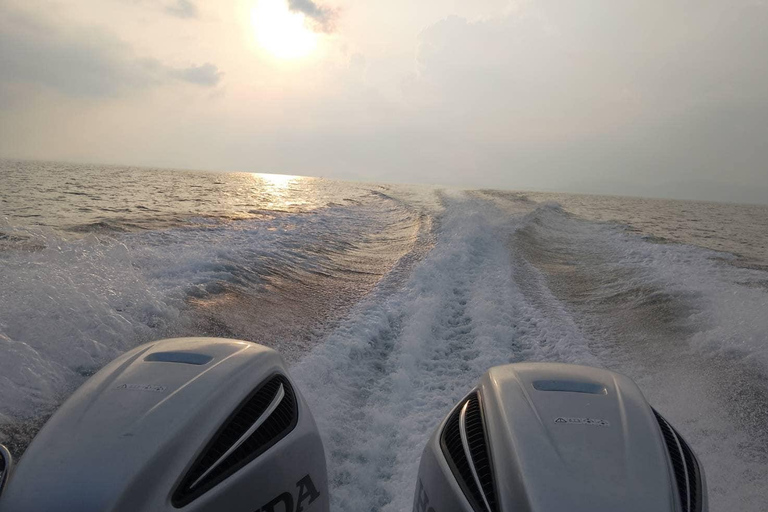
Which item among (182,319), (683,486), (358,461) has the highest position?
(683,486)

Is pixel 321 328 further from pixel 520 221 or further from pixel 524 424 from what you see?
pixel 520 221

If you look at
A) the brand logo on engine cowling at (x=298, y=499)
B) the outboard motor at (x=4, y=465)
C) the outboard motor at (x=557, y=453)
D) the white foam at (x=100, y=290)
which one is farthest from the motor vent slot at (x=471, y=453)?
the white foam at (x=100, y=290)

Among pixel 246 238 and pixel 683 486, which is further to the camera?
pixel 246 238

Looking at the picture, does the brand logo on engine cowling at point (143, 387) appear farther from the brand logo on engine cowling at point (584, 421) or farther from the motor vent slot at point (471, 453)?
the brand logo on engine cowling at point (584, 421)

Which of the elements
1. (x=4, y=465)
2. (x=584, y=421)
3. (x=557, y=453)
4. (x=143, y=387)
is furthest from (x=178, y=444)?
(x=584, y=421)

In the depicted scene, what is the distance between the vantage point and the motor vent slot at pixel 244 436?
1.29 metres

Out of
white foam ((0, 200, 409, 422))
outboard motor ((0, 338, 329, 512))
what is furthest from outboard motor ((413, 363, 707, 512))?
white foam ((0, 200, 409, 422))

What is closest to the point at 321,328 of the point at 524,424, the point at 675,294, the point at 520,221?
the point at 524,424

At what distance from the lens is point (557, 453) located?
135cm

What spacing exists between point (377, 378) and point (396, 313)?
145cm

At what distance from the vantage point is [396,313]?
16.8ft

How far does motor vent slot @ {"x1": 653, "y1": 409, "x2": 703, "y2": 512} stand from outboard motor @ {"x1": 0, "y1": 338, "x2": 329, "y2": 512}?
1.06 meters

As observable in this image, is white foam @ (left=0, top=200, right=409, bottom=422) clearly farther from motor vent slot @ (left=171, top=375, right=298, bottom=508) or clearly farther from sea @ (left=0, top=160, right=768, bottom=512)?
motor vent slot @ (left=171, top=375, right=298, bottom=508)

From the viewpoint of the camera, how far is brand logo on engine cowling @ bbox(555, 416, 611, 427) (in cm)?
148
